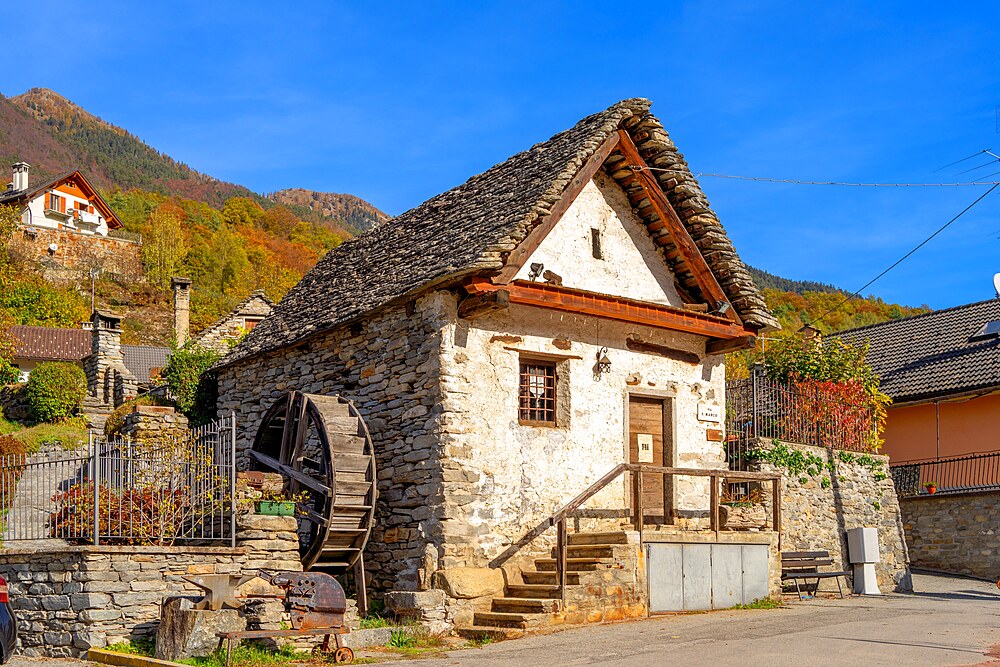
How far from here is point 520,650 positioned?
11086 mm

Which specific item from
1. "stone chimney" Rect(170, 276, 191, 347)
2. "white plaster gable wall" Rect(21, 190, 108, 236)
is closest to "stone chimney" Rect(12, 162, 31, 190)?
"white plaster gable wall" Rect(21, 190, 108, 236)

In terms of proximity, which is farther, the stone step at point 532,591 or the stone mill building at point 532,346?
the stone mill building at point 532,346

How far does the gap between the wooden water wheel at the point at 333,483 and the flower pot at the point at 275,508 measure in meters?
0.47

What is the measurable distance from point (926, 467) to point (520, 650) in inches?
665

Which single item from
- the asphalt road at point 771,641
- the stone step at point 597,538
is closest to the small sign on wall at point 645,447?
the stone step at point 597,538

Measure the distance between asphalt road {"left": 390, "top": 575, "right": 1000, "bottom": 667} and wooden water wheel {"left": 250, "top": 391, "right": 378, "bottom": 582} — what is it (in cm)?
290

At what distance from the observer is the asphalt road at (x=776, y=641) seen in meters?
9.90

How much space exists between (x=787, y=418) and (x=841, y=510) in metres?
2.00

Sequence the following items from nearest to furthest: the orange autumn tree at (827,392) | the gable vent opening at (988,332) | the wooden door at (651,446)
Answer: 1. the wooden door at (651,446)
2. the orange autumn tree at (827,392)
3. the gable vent opening at (988,332)

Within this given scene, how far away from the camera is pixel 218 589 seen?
11.2 m

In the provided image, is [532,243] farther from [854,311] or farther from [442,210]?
[854,311]

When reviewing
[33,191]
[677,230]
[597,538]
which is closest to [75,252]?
[33,191]

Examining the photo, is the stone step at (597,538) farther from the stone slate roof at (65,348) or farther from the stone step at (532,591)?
the stone slate roof at (65,348)

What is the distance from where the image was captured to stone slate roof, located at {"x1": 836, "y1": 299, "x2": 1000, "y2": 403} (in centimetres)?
2470
